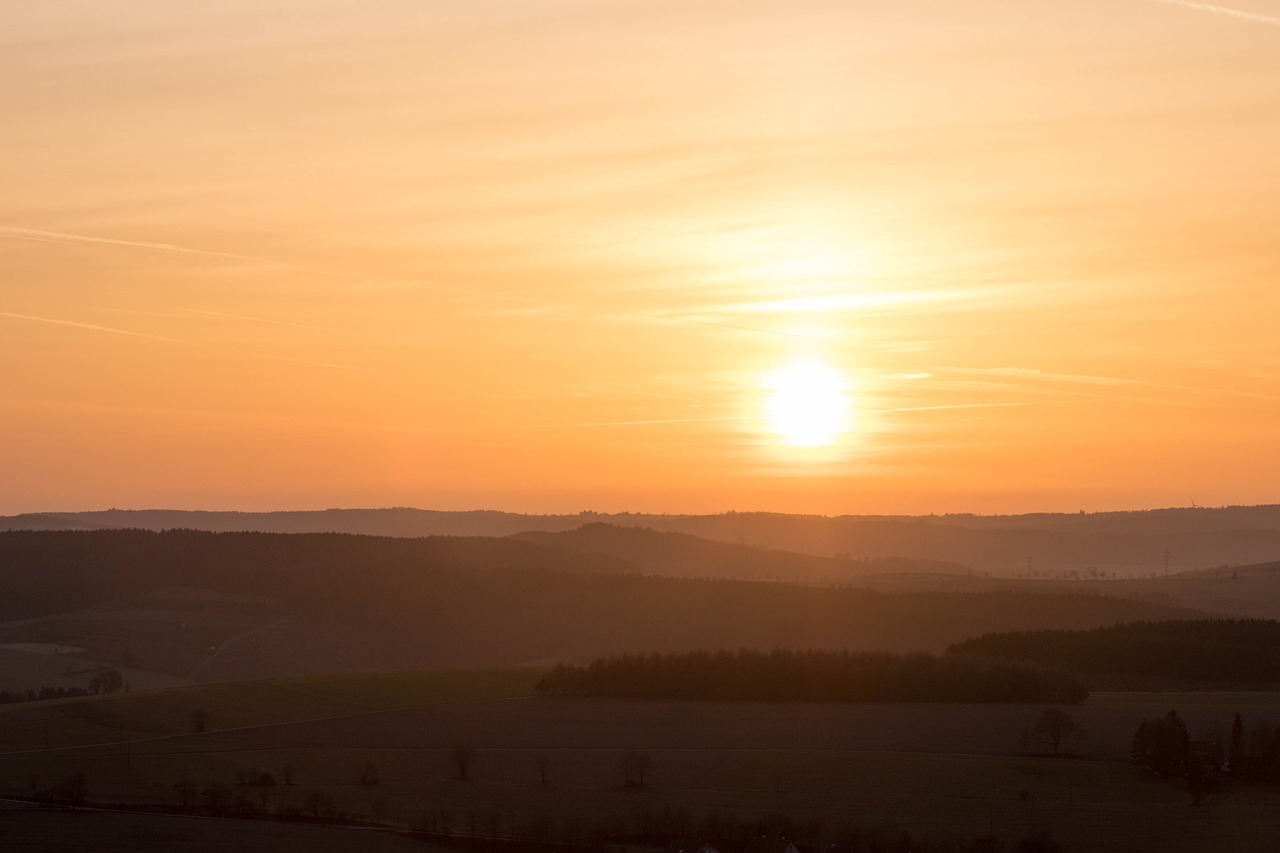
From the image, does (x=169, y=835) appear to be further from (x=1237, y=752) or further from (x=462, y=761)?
(x=1237, y=752)

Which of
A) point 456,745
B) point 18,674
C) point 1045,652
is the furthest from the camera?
point 18,674

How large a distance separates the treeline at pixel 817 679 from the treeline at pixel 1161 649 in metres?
15.4

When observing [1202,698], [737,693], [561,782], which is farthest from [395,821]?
[1202,698]

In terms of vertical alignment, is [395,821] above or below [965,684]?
below

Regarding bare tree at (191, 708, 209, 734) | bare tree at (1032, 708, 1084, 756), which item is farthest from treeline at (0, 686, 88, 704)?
bare tree at (1032, 708, 1084, 756)

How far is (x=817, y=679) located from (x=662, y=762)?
3604cm

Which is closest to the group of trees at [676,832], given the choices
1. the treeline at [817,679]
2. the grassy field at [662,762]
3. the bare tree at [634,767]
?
the grassy field at [662,762]

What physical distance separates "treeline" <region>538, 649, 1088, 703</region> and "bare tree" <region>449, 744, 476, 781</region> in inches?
1377

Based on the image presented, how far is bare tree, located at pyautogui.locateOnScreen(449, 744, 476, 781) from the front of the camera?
8838 cm

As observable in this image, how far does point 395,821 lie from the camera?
7750 centimetres

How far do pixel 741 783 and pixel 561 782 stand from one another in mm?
10085

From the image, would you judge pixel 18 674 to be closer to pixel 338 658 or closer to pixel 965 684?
pixel 338 658

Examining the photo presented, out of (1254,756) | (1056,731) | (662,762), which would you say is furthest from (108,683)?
(1254,756)

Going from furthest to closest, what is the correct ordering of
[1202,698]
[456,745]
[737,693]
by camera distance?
[737,693], [1202,698], [456,745]
